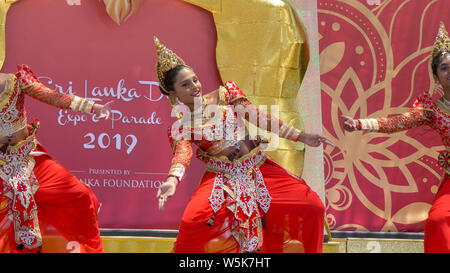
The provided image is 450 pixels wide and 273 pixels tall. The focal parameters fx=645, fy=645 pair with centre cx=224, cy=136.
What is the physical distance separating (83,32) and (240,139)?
1.84 meters

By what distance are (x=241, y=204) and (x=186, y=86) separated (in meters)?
0.82

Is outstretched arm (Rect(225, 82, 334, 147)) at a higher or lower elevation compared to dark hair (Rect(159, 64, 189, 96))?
lower

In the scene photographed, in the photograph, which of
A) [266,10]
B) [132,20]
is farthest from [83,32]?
[266,10]

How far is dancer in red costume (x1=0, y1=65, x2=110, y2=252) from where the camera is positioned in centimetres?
393

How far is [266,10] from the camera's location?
16.5 feet

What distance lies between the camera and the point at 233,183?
3.92 metres

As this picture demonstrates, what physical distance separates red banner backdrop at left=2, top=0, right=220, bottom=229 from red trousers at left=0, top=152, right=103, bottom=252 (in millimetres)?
1036

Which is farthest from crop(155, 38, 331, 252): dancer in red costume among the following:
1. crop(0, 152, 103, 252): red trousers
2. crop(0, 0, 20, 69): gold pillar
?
crop(0, 0, 20, 69): gold pillar

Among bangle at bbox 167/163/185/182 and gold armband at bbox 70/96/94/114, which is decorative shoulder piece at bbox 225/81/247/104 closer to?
bangle at bbox 167/163/185/182

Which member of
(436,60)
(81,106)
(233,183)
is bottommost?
(233,183)

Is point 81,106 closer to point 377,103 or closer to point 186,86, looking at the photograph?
point 186,86

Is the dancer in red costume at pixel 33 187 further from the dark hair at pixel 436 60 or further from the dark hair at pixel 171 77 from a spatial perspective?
the dark hair at pixel 436 60

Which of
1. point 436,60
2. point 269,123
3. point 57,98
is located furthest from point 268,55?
point 57,98

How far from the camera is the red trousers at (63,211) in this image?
402 centimetres
